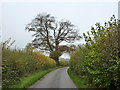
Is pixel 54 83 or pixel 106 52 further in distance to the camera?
pixel 54 83

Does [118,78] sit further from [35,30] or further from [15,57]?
[35,30]

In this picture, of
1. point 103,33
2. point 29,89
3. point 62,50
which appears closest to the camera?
point 103,33

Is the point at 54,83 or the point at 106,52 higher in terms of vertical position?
the point at 106,52

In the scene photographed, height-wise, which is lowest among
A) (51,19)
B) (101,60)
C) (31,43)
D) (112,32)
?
(101,60)

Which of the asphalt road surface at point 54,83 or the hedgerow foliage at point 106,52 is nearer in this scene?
the hedgerow foliage at point 106,52

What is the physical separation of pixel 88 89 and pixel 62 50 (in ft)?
113

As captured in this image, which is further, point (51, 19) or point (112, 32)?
point (51, 19)

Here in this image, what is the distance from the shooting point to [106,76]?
5.83m

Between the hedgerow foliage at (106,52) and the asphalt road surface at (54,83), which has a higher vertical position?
the hedgerow foliage at (106,52)

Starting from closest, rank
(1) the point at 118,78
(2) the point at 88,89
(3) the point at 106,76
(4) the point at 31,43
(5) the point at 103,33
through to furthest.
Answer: (1) the point at 118,78
(3) the point at 106,76
(5) the point at 103,33
(2) the point at 88,89
(4) the point at 31,43

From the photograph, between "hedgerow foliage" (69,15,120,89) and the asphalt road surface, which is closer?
"hedgerow foliage" (69,15,120,89)

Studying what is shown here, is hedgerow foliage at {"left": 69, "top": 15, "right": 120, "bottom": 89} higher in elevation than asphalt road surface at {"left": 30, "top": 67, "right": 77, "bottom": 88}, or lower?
higher

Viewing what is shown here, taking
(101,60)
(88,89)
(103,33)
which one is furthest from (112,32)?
(88,89)

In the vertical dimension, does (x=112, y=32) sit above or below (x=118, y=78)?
above
